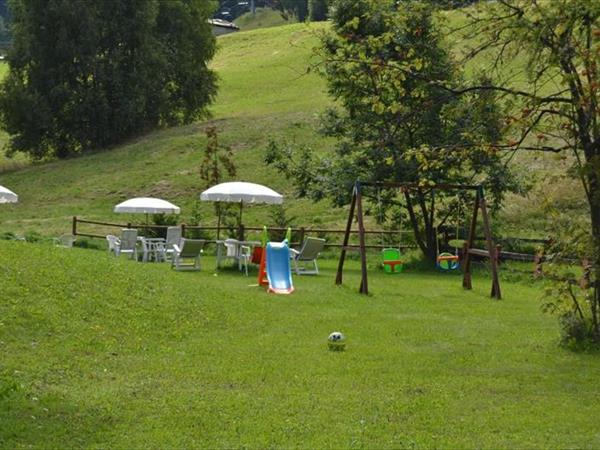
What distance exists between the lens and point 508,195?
3462 cm

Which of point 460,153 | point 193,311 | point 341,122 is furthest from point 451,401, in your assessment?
point 341,122

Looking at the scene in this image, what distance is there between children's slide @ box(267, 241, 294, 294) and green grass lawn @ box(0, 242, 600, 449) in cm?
118

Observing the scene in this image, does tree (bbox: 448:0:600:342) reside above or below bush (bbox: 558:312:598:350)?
above

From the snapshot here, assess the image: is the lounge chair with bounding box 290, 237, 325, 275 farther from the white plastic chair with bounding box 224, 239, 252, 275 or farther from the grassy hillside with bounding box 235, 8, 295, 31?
the grassy hillside with bounding box 235, 8, 295, 31

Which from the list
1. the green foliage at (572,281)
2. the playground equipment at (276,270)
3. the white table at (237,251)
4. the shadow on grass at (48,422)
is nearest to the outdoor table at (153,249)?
the white table at (237,251)

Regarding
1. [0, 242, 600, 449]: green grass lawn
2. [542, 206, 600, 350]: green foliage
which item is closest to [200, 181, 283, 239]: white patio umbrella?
[0, 242, 600, 449]: green grass lawn

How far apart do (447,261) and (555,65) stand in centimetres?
1306

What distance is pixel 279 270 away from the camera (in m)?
20.5

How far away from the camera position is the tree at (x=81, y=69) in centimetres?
4928

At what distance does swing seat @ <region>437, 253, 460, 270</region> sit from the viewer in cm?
2411

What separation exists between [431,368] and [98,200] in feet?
108

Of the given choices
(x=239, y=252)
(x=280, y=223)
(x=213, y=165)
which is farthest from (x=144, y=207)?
(x=213, y=165)

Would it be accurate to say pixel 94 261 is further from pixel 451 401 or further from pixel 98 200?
pixel 98 200

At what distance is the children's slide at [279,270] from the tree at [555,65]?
25.3ft
